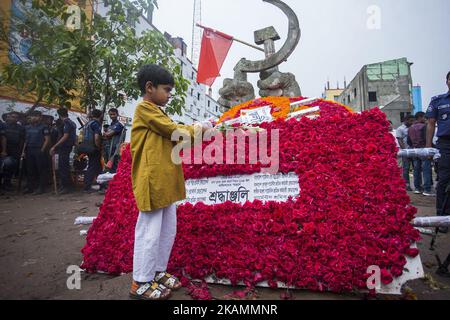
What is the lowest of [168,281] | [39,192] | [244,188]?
[168,281]

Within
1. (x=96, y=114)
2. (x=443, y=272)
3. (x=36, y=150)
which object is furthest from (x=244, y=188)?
(x=36, y=150)

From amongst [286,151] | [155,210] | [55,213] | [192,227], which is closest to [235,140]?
[286,151]

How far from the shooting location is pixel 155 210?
6.88 ft

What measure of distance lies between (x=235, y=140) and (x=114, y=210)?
1.60m

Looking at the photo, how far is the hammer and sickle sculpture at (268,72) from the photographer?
596 centimetres

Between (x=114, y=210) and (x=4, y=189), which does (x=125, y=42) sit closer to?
(x=4, y=189)

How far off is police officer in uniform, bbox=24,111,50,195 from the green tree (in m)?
0.71

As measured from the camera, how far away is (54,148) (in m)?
7.32

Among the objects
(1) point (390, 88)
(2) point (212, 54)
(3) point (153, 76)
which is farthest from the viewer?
(1) point (390, 88)

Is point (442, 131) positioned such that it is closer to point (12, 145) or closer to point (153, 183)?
point (153, 183)

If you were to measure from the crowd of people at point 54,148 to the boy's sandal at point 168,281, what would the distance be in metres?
5.12

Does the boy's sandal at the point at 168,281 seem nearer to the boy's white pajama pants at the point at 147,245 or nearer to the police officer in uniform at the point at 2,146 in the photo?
the boy's white pajama pants at the point at 147,245

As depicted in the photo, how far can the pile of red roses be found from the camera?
2.11 meters

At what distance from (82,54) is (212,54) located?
326 centimetres
